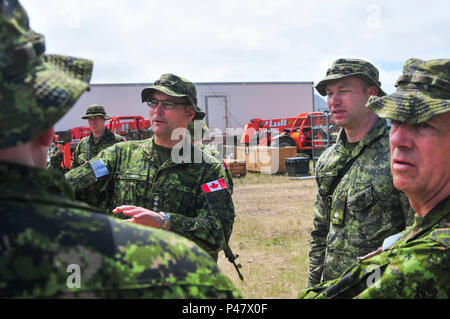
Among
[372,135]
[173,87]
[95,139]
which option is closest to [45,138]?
[173,87]

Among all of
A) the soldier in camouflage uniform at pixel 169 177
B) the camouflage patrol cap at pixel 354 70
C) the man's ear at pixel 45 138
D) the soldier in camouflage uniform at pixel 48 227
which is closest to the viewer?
the soldier in camouflage uniform at pixel 48 227

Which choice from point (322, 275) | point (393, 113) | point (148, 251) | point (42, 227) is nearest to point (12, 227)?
point (42, 227)

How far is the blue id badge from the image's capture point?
2.63m

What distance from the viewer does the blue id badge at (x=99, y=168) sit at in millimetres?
2633

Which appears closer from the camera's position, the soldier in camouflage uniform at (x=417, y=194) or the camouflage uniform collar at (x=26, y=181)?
the camouflage uniform collar at (x=26, y=181)

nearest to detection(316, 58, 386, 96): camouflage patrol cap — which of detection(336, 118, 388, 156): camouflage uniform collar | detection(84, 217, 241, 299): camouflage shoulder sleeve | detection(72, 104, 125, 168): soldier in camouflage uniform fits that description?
detection(336, 118, 388, 156): camouflage uniform collar

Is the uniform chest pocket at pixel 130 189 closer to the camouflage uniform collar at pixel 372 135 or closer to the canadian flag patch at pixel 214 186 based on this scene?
the canadian flag patch at pixel 214 186

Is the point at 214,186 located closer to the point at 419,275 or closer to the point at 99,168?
the point at 99,168

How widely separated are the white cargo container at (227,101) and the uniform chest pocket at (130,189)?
19812 mm

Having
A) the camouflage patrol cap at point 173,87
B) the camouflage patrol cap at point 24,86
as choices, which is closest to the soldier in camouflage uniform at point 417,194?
the camouflage patrol cap at point 24,86

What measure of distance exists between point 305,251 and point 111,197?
13.5 ft

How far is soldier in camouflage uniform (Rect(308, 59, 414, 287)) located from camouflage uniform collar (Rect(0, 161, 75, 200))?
6.41 ft

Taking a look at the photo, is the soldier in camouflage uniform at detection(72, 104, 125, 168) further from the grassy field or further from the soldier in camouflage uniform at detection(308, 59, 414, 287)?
the soldier in camouflage uniform at detection(308, 59, 414, 287)
